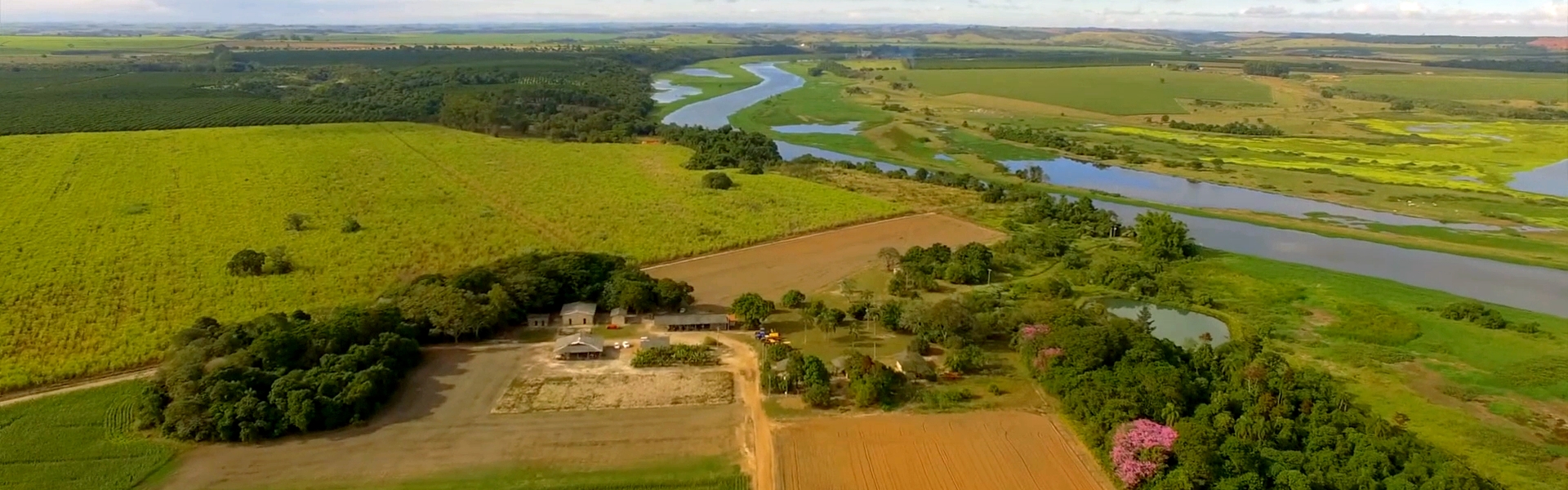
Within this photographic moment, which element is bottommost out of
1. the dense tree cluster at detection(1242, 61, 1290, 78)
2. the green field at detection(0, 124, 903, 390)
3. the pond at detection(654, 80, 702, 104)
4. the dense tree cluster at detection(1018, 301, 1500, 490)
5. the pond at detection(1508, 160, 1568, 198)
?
the pond at detection(654, 80, 702, 104)

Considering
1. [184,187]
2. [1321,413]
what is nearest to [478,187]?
[184,187]

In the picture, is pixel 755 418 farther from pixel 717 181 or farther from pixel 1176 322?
pixel 717 181

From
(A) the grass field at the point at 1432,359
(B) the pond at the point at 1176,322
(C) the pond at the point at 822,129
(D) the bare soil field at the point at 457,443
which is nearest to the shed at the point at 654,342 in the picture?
(D) the bare soil field at the point at 457,443

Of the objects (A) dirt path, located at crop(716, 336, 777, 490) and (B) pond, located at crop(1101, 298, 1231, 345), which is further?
(B) pond, located at crop(1101, 298, 1231, 345)

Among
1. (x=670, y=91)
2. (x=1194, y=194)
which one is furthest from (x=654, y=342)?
(x=670, y=91)

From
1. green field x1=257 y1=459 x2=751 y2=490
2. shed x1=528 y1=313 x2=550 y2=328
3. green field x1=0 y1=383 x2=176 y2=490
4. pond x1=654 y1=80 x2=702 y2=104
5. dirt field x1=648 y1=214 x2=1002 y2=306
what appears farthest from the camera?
pond x1=654 y1=80 x2=702 y2=104

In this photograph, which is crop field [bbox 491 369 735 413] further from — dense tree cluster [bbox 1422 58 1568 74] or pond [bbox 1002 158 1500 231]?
dense tree cluster [bbox 1422 58 1568 74]

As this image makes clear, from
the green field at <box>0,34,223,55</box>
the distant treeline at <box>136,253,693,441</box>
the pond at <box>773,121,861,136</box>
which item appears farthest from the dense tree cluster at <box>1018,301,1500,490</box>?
the green field at <box>0,34,223,55</box>
